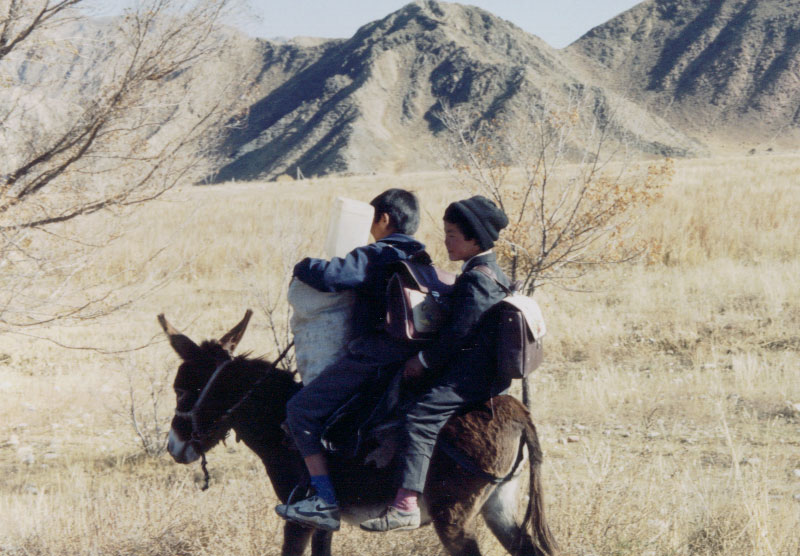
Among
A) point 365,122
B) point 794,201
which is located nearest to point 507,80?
point 365,122

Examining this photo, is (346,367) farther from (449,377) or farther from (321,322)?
(449,377)

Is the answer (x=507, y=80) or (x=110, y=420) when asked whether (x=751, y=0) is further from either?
(x=110, y=420)

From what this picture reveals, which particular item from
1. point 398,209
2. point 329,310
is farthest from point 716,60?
point 329,310

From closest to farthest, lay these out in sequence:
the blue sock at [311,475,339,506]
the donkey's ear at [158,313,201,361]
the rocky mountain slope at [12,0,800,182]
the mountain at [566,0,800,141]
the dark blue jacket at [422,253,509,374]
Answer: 1. the dark blue jacket at [422,253,509,374]
2. the blue sock at [311,475,339,506]
3. the donkey's ear at [158,313,201,361]
4. the rocky mountain slope at [12,0,800,182]
5. the mountain at [566,0,800,141]

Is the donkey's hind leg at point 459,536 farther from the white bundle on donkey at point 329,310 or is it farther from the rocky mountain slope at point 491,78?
the rocky mountain slope at point 491,78

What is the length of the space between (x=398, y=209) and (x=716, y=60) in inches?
5687

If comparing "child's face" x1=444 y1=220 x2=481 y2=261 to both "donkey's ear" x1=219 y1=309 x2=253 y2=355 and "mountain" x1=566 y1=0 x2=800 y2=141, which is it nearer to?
"donkey's ear" x1=219 y1=309 x2=253 y2=355

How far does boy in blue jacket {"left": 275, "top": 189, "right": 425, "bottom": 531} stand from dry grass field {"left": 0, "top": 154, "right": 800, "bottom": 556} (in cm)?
124

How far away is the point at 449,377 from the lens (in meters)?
3.31

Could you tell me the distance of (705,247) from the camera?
16.6m

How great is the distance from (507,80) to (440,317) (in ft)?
408

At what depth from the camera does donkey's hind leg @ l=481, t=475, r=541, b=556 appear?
143 inches

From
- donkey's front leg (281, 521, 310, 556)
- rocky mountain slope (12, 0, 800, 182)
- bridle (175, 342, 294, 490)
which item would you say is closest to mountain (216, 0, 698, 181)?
rocky mountain slope (12, 0, 800, 182)

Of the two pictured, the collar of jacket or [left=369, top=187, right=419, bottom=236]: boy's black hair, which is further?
[left=369, top=187, right=419, bottom=236]: boy's black hair
